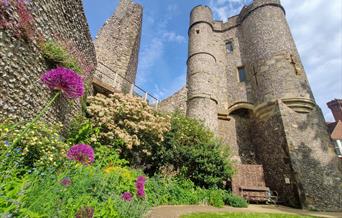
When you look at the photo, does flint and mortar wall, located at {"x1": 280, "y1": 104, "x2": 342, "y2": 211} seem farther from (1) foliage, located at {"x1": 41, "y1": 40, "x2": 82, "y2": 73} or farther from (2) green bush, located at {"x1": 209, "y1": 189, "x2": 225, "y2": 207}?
(1) foliage, located at {"x1": 41, "y1": 40, "x2": 82, "y2": 73}

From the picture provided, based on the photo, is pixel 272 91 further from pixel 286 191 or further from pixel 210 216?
pixel 210 216

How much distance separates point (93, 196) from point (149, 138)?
15.9ft

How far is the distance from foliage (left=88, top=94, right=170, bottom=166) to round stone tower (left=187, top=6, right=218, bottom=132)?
465cm

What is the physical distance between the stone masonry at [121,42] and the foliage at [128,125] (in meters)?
5.05

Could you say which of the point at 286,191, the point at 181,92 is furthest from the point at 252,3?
the point at 286,191

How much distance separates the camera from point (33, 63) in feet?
15.5

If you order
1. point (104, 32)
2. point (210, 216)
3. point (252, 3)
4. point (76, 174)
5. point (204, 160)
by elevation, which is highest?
point (252, 3)

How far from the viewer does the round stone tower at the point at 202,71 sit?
43.9 feet

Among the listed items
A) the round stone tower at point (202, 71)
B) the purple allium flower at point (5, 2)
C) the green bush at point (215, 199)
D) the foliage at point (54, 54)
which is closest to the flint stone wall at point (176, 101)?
the round stone tower at point (202, 71)

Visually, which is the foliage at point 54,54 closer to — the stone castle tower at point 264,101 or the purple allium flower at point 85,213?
the purple allium flower at point 85,213

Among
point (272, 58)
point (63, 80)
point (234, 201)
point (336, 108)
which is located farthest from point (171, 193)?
point (336, 108)

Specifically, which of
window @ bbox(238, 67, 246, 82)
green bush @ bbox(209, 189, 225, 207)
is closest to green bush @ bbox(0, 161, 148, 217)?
green bush @ bbox(209, 189, 225, 207)

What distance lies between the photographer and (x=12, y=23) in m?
4.02

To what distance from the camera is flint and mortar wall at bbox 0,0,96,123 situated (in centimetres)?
395
